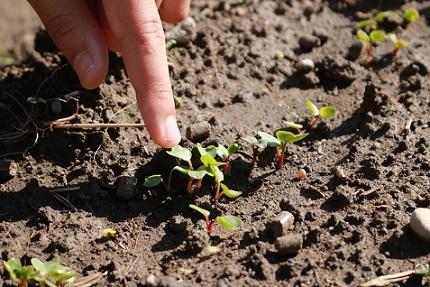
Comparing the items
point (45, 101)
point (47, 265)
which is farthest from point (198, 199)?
point (45, 101)

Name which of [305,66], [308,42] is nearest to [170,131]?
[305,66]

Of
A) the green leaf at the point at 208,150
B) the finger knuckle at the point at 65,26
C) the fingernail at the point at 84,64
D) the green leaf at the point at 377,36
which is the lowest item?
the green leaf at the point at 377,36

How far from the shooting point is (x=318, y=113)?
115 inches

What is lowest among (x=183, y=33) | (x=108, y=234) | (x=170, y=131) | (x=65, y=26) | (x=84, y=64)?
(x=108, y=234)

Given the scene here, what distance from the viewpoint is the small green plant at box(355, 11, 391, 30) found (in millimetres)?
3680

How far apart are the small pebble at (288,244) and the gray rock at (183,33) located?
1.60m

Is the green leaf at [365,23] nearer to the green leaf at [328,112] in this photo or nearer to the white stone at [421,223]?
the green leaf at [328,112]

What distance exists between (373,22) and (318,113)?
3.54ft

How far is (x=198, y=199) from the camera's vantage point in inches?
101

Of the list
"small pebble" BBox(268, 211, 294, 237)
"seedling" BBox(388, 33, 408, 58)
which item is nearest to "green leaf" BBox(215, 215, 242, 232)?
"small pebble" BBox(268, 211, 294, 237)

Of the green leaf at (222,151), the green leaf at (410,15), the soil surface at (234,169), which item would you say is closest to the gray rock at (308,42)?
the soil surface at (234,169)

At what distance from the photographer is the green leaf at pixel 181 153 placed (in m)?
2.45

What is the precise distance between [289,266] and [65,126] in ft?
4.14

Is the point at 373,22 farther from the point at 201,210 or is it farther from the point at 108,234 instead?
the point at 108,234
